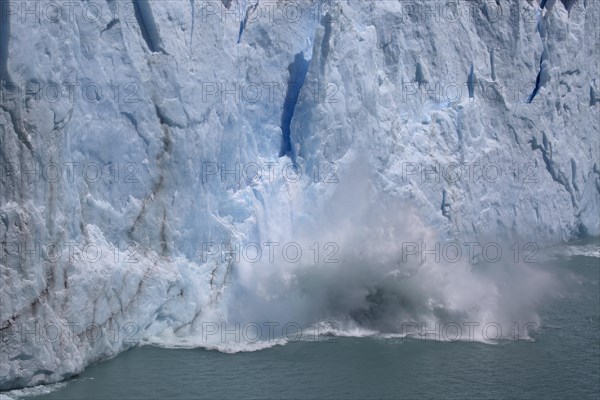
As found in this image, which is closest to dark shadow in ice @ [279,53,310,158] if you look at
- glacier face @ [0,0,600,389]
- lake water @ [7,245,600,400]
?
glacier face @ [0,0,600,389]

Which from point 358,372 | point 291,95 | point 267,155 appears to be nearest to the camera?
point 358,372

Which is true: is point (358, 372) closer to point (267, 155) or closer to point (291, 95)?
point (267, 155)

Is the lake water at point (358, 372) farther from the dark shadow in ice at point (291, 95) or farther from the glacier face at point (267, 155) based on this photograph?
the dark shadow in ice at point (291, 95)

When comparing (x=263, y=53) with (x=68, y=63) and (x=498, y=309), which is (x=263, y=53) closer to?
(x=68, y=63)

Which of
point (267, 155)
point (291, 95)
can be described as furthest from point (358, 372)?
point (291, 95)

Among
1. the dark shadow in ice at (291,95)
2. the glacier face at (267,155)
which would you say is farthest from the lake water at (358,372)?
the dark shadow in ice at (291,95)

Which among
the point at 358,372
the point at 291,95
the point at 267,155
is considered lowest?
the point at 358,372
